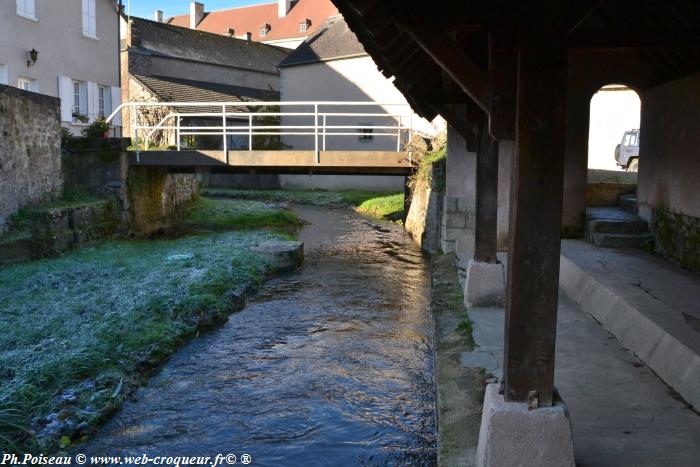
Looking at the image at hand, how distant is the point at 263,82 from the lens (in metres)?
38.3

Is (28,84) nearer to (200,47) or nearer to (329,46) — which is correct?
(329,46)

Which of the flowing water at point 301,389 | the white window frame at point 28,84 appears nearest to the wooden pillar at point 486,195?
the flowing water at point 301,389

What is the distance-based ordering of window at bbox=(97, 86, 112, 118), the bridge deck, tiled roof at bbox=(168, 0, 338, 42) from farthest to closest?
tiled roof at bbox=(168, 0, 338, 42) < window at bbox=(97, 86, 112, 118) < the bridge deck

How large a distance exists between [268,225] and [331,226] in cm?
197

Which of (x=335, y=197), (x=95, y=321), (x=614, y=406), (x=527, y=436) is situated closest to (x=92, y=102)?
(x=335, y=197)

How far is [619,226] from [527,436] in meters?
7.05

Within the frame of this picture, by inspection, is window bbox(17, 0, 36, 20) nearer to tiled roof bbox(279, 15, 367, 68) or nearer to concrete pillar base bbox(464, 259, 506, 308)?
tiled roof bbox(279, 15, 367, 68)

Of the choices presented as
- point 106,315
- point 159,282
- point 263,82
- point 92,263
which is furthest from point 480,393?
point 263,82

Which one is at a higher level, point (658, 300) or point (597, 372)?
point (658, 300)

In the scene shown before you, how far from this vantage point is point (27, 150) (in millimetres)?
12570

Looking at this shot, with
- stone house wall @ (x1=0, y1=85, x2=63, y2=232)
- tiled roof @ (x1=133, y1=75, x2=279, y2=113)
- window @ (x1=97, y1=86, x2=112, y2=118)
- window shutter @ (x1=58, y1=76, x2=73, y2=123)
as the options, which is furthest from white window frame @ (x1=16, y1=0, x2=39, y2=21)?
tiled roof @ (x1=133, y1=75, x2=279, y2=113)

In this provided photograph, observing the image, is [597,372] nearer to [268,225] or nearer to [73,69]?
[268,225]

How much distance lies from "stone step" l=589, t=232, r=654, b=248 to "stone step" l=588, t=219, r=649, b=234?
5.2 inches

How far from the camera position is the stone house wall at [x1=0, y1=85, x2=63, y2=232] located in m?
11.6
